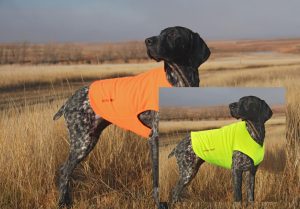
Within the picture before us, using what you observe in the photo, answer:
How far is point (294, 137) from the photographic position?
22.0 ft

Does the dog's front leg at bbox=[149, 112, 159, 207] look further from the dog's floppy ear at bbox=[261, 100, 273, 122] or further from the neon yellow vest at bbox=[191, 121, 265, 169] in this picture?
the dog's floppy ear at bbox=[261, 100, 273, 122]

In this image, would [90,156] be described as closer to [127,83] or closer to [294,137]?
[127,83]

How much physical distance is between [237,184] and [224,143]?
0.44 m

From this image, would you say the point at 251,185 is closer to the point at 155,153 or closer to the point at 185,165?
the point at 185,165

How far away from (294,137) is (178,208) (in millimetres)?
1765

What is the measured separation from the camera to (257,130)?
5.98 m

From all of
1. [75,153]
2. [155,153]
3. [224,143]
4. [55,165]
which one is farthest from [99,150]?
[224,143]

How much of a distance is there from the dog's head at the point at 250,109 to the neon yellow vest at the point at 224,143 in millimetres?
90

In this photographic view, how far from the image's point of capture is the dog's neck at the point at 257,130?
5973mm

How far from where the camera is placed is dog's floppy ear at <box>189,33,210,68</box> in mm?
5512

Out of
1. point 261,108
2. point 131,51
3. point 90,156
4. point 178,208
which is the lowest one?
point 178,208

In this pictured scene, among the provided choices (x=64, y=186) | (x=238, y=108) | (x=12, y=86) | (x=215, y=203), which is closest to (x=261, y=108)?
(x=238, y=108)

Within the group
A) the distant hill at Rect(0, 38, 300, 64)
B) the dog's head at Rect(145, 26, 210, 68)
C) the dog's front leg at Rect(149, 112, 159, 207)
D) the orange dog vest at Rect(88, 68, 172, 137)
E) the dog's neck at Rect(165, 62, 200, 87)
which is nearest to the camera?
the dog's head at Rect(145, 26, 210, 68)

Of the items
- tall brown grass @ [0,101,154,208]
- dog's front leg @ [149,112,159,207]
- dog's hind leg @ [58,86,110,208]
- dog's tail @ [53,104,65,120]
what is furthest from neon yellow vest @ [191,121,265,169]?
dog's tail @ [53,104,65,120]
